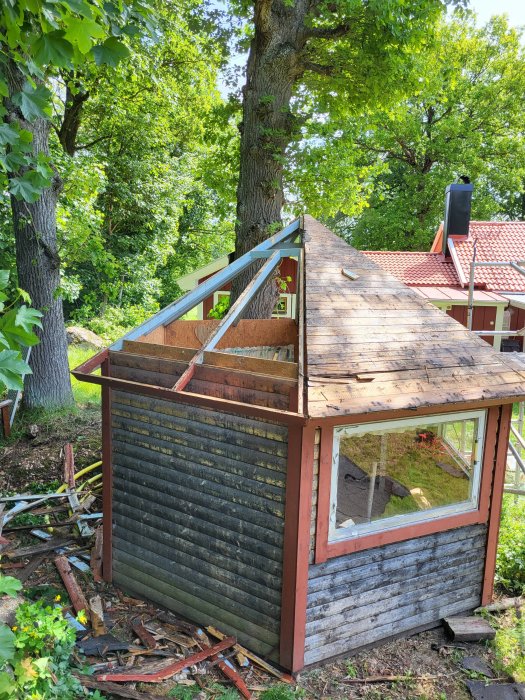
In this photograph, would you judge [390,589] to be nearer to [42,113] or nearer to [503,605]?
[503,605]

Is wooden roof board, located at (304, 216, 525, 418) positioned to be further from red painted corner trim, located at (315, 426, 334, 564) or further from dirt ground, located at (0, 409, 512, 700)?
dirt ground, located at (0, 409, 512, 700)

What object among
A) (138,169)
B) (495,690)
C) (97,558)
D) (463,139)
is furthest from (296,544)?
(463,139)

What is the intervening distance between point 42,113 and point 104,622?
444cm

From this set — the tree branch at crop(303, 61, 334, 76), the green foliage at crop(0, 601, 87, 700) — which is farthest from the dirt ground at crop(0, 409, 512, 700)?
the tree branch at crop(303, 61, 334, 76)

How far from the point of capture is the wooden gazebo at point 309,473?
4289 mm

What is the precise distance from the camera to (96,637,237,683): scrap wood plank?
415cm

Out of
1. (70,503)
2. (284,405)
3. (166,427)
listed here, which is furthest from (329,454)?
(70,503)

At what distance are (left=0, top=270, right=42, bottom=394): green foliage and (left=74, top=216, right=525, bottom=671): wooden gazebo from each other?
5.71 ft

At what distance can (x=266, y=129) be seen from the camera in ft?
29.9

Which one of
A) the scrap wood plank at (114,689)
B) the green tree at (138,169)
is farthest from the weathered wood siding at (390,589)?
the green tree at (138,169)

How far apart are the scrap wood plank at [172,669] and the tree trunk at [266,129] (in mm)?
5589

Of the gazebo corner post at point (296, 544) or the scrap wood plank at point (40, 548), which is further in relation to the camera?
the scrap wood plank at point (40, 548)

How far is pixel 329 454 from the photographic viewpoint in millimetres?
4355

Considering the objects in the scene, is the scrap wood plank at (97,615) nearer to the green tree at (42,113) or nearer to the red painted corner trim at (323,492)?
the red painted corner trim at (323,492)
